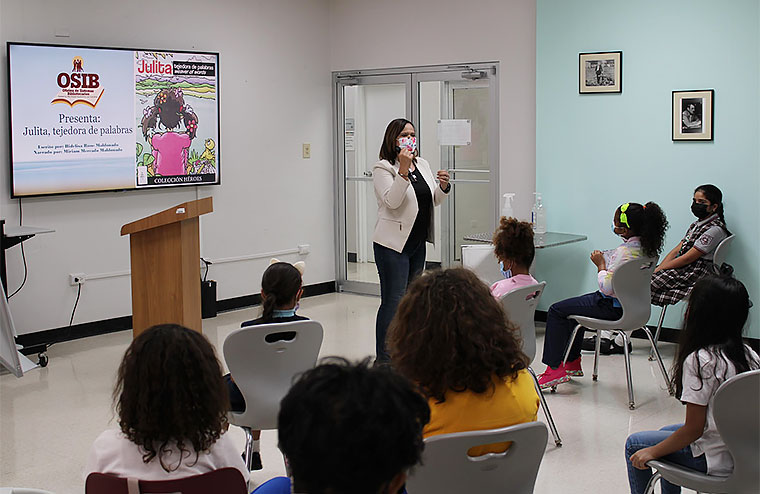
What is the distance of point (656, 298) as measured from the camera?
17.2 ft

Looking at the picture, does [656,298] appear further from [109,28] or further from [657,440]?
[109,28]

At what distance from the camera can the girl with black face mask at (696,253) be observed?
512 centimetres

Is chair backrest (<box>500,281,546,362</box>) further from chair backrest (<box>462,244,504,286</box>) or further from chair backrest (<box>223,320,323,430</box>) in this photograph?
chair backrest (<box>462,244,504,286</box>)

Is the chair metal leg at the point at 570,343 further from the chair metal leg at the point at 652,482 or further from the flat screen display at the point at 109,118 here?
the flat screen display at the point at 109,118

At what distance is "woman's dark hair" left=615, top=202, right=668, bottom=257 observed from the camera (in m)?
4.48

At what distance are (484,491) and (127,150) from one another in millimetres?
4720

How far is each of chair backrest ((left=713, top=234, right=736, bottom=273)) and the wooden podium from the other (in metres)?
3.08

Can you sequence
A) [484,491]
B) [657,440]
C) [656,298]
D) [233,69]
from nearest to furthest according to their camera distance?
[484,491], [657,440], [656,298], [233,69]

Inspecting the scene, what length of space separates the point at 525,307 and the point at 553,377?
1.02m

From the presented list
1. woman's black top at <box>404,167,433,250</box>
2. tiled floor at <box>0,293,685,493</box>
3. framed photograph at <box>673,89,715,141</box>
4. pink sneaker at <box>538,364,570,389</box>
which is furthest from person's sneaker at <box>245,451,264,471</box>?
framed photograph at <box>673,89,715,141</box>

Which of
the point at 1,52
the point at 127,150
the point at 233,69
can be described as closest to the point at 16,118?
the point at 1,52

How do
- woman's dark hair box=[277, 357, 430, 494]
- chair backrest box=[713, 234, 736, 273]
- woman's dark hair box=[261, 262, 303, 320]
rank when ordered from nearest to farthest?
woman's dark hair box=[277, 357, 430, 494], woman's dark hair box=[261, 262, 303, 320], chair backrest box=[713, 234, 736, 273]

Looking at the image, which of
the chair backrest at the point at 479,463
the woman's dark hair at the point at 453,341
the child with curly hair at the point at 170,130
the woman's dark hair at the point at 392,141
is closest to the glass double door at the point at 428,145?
the child with curly hair at the point at 170,130

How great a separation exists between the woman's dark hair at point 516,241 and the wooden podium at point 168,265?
146 cm
